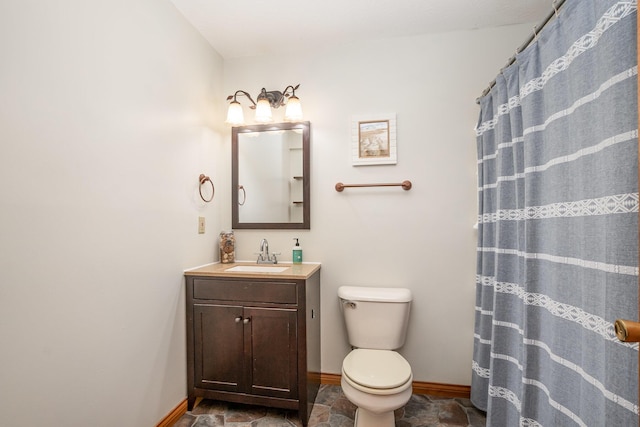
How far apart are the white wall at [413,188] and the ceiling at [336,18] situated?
8cm

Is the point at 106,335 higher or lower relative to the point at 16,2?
lower

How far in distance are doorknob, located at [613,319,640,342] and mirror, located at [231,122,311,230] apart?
177 cm

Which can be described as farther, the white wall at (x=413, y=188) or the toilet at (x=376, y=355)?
the white wall at (x=413, y=188)

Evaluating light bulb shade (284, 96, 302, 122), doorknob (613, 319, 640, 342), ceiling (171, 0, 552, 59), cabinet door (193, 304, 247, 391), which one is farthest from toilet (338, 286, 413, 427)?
ceiling (171, 0, 552, 59)

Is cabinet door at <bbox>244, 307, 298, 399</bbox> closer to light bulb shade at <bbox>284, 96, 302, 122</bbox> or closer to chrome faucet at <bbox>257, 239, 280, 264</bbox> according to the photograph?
chrome faucet at <bbox>257, 239, 280, 264</bbox>

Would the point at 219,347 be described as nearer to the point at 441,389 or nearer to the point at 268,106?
the point at 441,389

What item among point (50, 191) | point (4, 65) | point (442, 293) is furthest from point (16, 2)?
point (442, 293)

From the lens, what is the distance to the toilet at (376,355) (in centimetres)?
142

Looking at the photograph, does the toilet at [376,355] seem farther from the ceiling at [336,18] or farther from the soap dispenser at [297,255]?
the ceiling at [336,18]

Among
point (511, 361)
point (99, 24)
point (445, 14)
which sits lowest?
point (511, 361)

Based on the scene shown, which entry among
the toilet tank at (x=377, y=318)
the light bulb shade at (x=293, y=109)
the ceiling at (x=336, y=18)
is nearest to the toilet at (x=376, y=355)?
the toilet tank at (x=377, y=318)

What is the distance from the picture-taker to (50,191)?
1085 mm

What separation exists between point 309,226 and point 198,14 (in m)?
1.55

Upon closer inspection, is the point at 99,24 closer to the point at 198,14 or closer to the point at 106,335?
the point at 198,14
